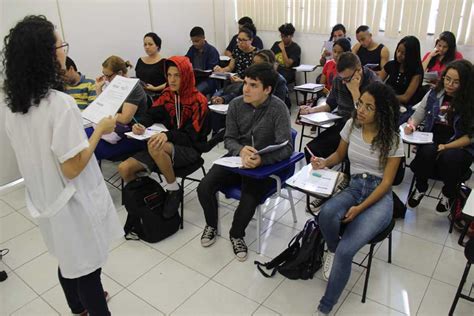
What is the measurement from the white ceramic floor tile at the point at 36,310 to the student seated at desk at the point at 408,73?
11.0 ft

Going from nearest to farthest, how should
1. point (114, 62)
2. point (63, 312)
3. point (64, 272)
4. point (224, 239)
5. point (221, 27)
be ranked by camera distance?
point (64, 272) < point (63, 312) < point (224, 239) < point (114, 62) < point (221, 27)

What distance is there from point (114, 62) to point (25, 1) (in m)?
1.28

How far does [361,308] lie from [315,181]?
0.77 metres

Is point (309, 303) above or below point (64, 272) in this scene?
below

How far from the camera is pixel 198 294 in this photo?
2270mm

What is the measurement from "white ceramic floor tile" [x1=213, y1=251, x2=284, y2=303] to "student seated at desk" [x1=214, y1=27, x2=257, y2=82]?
8.61 ft

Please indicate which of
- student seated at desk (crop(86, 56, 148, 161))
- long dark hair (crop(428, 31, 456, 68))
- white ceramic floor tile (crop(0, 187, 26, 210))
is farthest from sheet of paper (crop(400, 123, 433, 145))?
white ceramic floor tile (crop(0, 187, 26, 210))

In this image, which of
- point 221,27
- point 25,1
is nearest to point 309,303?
point 25,1

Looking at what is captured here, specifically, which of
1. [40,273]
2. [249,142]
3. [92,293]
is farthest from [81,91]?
[92,293]

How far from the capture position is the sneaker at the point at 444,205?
9.70 ft

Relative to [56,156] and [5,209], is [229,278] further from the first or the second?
[5,209]

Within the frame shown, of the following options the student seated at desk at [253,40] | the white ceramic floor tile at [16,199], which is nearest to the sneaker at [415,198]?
the white ceramic floor tile at [16,199]

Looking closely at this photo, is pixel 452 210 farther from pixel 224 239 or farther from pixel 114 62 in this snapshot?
pixel 114 62

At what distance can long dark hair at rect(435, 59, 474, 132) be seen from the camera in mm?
2752
